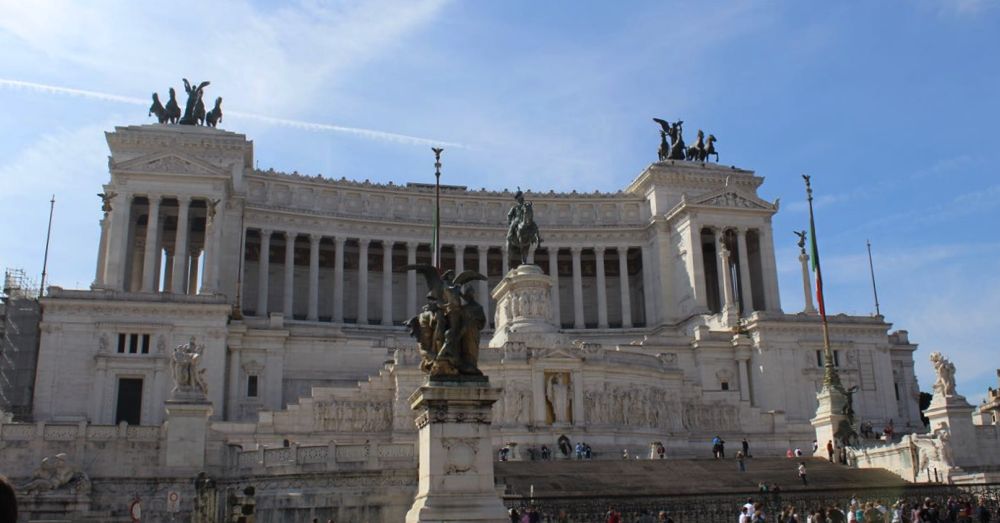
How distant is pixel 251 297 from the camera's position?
79062 mm

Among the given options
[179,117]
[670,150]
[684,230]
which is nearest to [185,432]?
[179,117]

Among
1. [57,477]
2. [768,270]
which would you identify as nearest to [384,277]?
[768,270]

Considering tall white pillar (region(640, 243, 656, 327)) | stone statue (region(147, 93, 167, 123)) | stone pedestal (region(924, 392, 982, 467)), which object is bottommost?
stone pedestal (region(924, 392, 982, 467))

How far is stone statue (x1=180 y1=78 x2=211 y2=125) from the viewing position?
75.8 meters

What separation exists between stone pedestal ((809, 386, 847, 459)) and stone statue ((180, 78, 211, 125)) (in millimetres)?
53880

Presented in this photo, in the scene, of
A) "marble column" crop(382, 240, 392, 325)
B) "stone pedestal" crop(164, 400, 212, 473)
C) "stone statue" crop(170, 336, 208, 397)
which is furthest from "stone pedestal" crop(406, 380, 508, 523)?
"marble column" crop(382, 240, 392, 325)

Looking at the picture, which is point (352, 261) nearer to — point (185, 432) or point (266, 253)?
point (266, 253)

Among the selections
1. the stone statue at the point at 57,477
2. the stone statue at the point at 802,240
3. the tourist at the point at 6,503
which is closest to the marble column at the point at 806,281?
the stone statue at the point at 802,240

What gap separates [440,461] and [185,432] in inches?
845

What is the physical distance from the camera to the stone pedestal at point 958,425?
38719 millimetres

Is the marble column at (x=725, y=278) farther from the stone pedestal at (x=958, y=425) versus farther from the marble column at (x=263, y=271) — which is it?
the marble column at (x=263, y=271)

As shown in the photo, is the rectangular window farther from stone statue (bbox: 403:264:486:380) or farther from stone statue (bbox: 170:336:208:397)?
stone statue (bbox: 403:264:486:380)

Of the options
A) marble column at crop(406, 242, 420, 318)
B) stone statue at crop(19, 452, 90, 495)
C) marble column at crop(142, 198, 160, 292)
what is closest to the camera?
stone statue at crop(19, 452, 90, 495)

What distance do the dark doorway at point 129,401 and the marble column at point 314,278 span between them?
70.2 feet
